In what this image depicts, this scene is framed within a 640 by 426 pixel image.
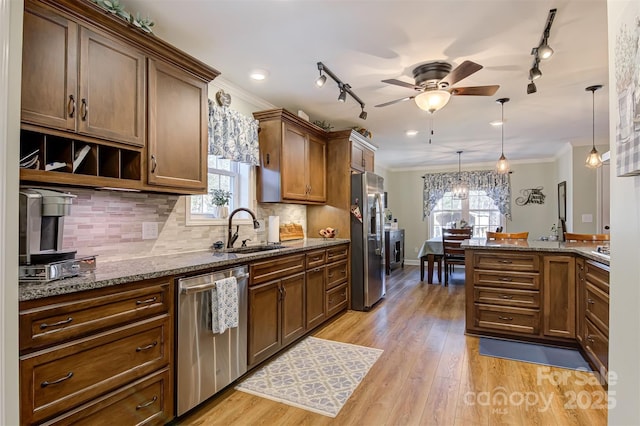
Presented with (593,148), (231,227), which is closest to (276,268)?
(231,227)

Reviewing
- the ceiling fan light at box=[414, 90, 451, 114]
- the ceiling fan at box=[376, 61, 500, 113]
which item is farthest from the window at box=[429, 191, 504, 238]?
the ceiling fan light at box=[414, 90, 451, 114]

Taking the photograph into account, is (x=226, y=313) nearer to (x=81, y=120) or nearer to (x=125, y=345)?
(x=125, y=345)

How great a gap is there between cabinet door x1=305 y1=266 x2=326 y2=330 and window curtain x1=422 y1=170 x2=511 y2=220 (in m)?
5.26

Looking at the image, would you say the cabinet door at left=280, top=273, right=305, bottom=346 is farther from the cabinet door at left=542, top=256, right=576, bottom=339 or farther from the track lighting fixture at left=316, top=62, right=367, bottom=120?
the cabinet door at left=542, top=256, right=576, bottom=339

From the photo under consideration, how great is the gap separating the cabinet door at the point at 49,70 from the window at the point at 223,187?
1188 millimetres

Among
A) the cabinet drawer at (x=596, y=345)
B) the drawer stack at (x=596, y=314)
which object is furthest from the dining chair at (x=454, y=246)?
the cabinet drawer at (x=596, y=345)

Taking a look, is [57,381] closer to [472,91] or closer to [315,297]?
[315,297]

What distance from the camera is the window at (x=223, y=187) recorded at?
290cm

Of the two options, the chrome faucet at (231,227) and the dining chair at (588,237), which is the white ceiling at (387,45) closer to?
the chrome faucet at (231,227)

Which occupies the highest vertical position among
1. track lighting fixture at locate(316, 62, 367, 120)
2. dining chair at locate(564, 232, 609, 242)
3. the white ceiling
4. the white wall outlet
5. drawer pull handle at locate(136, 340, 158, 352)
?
the white ceiling

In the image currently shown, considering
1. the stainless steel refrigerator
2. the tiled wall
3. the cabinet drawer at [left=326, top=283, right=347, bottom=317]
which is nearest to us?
the tiled wall

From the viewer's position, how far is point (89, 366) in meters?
1.49

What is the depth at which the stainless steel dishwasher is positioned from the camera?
1910 millimetres

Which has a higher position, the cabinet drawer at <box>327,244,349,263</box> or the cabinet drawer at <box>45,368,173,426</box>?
the cabinet drawer at <box>327,244,349,263</box>
